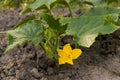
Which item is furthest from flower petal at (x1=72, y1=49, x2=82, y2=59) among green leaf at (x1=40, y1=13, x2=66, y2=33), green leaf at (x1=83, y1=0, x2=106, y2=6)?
green leaf at (x1=83, y1=0, x2=106, y2=6)

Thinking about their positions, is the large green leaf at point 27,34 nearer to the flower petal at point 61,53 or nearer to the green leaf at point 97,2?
the flower petal at point 61,53

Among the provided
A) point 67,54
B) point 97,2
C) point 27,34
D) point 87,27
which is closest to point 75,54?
point 67,54

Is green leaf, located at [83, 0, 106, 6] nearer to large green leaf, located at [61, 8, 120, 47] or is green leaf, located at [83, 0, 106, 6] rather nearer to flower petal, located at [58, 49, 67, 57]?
large green leaf, located at [61, 8, 120, 47]

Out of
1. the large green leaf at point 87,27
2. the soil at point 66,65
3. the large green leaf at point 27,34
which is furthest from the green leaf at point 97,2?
the large green leaf at point 27,34

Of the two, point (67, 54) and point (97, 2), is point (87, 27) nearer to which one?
point (67, 54)

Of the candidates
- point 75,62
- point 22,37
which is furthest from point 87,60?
point 22,37
